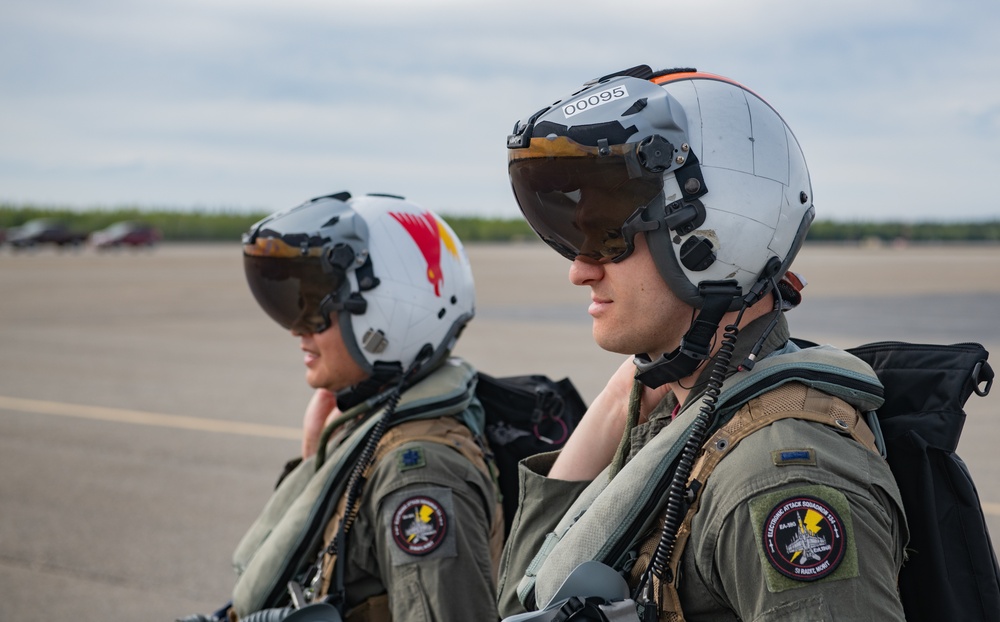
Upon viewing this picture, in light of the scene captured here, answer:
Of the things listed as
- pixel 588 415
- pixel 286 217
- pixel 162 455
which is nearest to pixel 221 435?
pixel 162 455

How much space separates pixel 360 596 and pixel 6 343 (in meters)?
15.1

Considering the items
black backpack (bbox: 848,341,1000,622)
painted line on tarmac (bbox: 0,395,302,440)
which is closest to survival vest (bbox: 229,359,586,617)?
black backpack (bbox: 848,341,1000,622)

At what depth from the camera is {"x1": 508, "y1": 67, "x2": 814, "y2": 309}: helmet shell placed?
2.14m

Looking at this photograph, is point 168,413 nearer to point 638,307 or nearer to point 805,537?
point 638,307

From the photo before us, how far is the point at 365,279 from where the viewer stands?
3486 millimetres

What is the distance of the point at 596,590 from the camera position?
1969mm

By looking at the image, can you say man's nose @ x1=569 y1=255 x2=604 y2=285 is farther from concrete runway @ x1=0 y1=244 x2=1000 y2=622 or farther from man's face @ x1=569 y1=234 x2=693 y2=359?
concrete runway @ x1=0 y1=244 x2=1000 y2=622

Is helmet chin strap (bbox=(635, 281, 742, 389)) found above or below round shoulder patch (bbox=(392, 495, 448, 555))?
above

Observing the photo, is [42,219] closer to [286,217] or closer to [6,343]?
[6,343]

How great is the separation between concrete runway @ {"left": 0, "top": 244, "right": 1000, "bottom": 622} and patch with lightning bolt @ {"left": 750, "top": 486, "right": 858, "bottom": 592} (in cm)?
462

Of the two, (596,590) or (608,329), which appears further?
(608,329)

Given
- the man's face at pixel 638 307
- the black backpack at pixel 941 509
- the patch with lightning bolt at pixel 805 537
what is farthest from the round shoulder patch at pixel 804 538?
the man's face at pixel 638 307

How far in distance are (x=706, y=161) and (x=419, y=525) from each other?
4.39 ft

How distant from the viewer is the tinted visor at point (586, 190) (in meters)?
2.14
